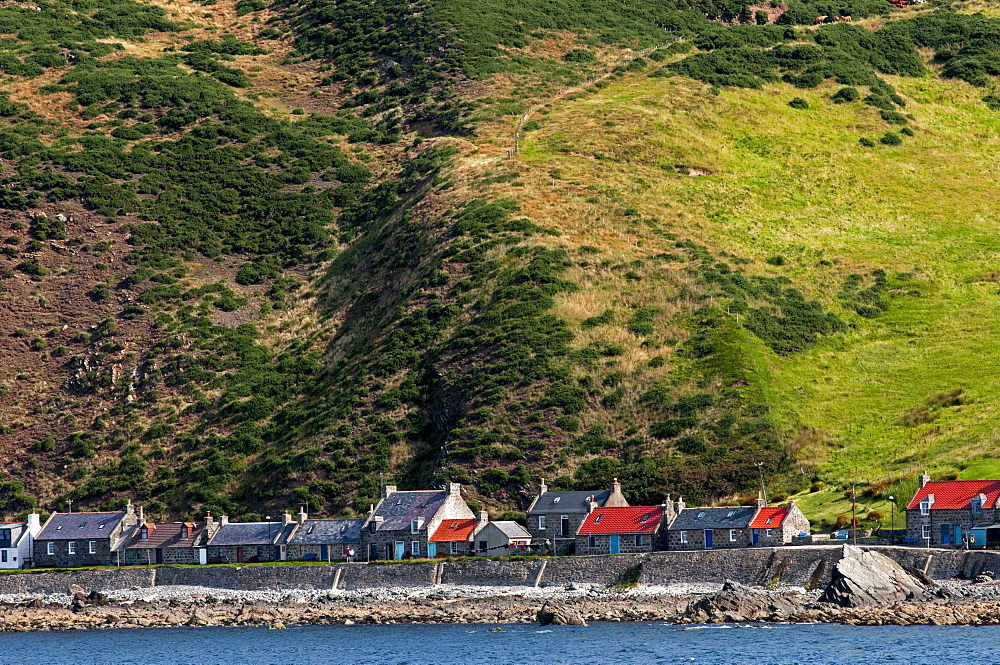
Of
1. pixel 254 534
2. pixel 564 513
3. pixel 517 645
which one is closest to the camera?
pixel 517 645

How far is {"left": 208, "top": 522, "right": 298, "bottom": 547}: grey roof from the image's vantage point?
295 feet

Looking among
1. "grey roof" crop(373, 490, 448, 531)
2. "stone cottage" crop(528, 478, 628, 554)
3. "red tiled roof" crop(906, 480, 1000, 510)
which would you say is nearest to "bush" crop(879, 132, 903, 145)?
"stone cottage" crop(528, 478, 628, 554)

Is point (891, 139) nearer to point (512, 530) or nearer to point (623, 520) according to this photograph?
point (623, 520)

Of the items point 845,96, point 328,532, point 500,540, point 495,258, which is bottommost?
point 500,540

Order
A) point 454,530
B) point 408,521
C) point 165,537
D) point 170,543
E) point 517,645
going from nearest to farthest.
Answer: point 517,645
point 454,530
point 408,521
point 170,543
point 165,537

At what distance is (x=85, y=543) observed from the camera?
94.4 metres

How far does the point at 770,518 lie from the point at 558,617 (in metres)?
13.8

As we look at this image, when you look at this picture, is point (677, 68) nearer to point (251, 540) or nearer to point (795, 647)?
point (251, 540)

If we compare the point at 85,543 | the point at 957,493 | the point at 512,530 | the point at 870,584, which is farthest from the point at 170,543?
the point at 957,493

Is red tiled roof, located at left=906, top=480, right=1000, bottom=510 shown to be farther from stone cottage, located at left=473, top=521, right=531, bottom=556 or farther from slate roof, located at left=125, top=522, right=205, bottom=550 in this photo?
slate roof, located at left=125, top=522, right=205, bottom=550

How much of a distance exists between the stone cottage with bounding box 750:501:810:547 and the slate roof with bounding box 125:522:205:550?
36547mm

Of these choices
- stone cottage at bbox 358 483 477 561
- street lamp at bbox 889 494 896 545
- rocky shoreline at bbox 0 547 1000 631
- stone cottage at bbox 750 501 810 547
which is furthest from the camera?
stone cottage at bbox 358 483 477 561

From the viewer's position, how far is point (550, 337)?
106062 mm

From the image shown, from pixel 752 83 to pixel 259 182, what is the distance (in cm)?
5962
